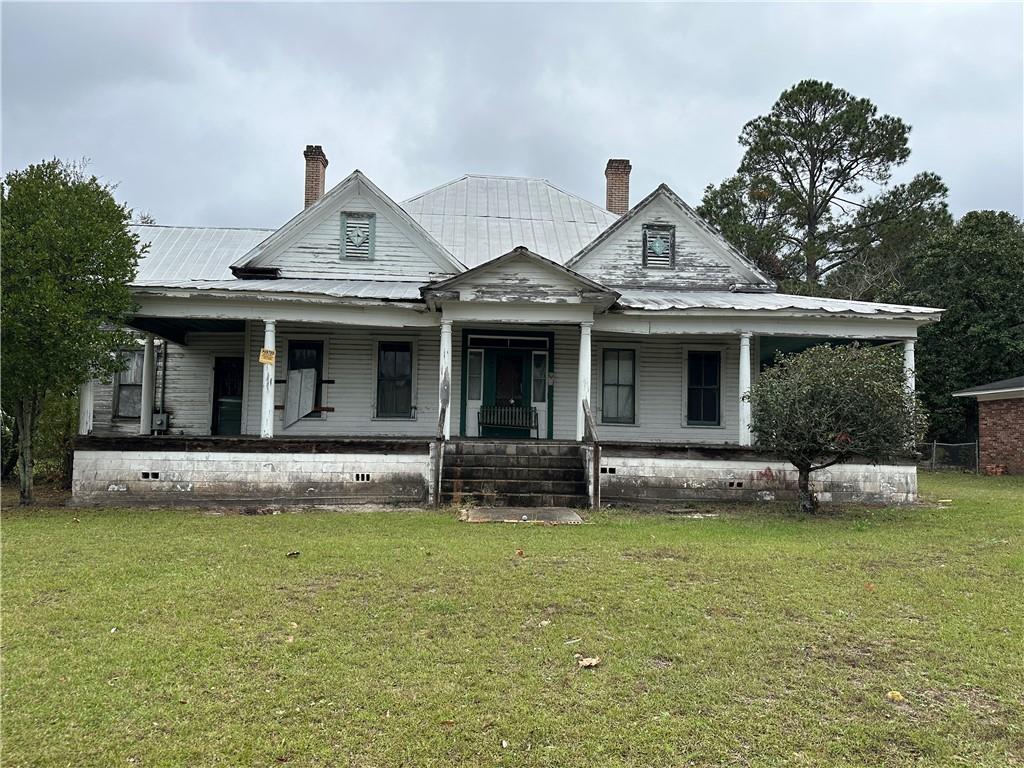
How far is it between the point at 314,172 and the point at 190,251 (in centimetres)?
409

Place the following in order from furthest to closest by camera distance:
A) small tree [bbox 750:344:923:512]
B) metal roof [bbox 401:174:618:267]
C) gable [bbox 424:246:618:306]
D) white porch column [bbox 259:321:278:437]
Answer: metal roof [bbox 401:174:618:267] → gable [bbox 424:246:618:306] → white porch column [bbox 259:321:278:437] → small tree [bbox 750:344:923:512]

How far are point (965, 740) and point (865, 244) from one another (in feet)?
112

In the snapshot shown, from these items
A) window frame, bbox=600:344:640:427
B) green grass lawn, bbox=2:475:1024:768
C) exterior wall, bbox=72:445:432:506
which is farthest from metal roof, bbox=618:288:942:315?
green grass lawn, bbox=2:475:1024:768

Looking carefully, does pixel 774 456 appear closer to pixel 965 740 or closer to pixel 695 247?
pixel 695 247

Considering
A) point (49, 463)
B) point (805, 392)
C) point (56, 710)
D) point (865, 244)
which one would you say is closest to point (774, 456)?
Answer: point (805, 392)

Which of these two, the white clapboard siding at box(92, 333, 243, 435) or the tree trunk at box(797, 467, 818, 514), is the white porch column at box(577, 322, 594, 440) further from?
the white clapboard siding at box(92, 333, 243, 435)

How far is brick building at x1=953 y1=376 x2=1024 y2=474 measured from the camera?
20156 millimetres

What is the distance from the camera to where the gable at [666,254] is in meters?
16.1

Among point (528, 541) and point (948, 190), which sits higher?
point (948, 190)

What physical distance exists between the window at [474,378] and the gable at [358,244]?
2127 millimetres

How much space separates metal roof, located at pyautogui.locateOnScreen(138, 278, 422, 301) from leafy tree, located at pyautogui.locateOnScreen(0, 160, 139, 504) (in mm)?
1228

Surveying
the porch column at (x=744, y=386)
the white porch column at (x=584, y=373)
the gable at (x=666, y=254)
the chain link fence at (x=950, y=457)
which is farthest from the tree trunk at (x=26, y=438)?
the chain link fence at (x=950, y=457)

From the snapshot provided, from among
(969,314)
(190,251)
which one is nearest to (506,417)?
(190,251)

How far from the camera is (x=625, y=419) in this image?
15492 millimetres
